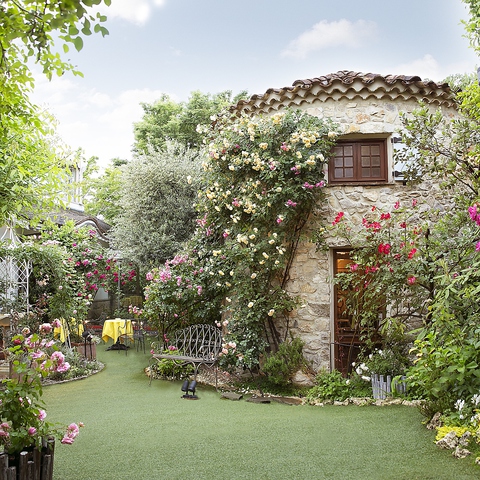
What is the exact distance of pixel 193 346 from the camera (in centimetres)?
943

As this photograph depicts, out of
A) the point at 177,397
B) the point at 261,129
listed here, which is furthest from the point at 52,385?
the point at 261,129

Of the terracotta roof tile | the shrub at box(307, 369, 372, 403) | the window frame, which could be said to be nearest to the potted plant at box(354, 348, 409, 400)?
the shrub at box(307, 369, 372, 403)

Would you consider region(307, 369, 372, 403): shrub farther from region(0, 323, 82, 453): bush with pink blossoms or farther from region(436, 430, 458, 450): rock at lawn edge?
region(0, 323, 82, 453): bush with pink blossoms

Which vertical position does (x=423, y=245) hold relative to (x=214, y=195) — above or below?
below

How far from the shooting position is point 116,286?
692 inches

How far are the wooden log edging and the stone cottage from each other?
547 cm

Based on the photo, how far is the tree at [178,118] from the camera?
19.1 metres

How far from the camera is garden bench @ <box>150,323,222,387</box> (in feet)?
27.7

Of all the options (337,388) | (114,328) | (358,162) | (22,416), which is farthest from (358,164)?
(114,328)

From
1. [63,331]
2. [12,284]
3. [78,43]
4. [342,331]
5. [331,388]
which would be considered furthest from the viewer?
[63,331]

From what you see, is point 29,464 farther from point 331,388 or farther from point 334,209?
point 334,209

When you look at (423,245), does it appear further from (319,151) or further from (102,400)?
(102,400)

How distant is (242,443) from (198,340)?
4.06 meters

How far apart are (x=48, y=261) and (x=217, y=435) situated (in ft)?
18.5
